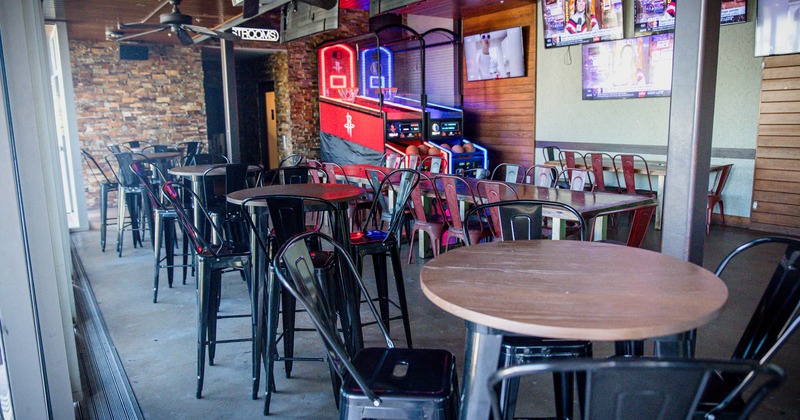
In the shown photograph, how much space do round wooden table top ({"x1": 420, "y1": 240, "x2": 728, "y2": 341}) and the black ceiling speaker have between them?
916cm

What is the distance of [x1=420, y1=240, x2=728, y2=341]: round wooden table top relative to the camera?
135 centimetres

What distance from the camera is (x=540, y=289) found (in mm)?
1618

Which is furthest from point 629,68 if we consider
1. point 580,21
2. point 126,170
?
point 126,170

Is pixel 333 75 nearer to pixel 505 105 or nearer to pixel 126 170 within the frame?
pixel 505 105

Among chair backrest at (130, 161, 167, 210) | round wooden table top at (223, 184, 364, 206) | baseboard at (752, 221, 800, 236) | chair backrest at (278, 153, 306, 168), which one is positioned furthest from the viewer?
baseboard at (752, 221, 800, 236)

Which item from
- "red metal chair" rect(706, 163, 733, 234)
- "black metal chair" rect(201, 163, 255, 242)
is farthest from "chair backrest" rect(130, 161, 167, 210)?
"red metal chair" rect(706, 163, 733, 234)

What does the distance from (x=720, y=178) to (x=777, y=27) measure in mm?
1658

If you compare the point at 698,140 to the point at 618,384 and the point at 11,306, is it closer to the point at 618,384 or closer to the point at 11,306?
the point at 618,384

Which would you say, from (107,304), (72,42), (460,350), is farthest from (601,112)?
(72,42)

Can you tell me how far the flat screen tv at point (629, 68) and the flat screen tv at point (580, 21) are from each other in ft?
0.48

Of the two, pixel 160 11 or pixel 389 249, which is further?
pixel 160 11

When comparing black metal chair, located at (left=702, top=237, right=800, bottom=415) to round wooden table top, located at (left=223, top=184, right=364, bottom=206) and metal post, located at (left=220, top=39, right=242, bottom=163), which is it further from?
metal post, located at (left=220, top=39, right=242, bottom=163)

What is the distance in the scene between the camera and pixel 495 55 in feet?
29.7

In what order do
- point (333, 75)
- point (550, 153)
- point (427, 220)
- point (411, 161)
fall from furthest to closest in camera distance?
point (333, 75), point (550, 153), point (411, 161), point (427, 220)
